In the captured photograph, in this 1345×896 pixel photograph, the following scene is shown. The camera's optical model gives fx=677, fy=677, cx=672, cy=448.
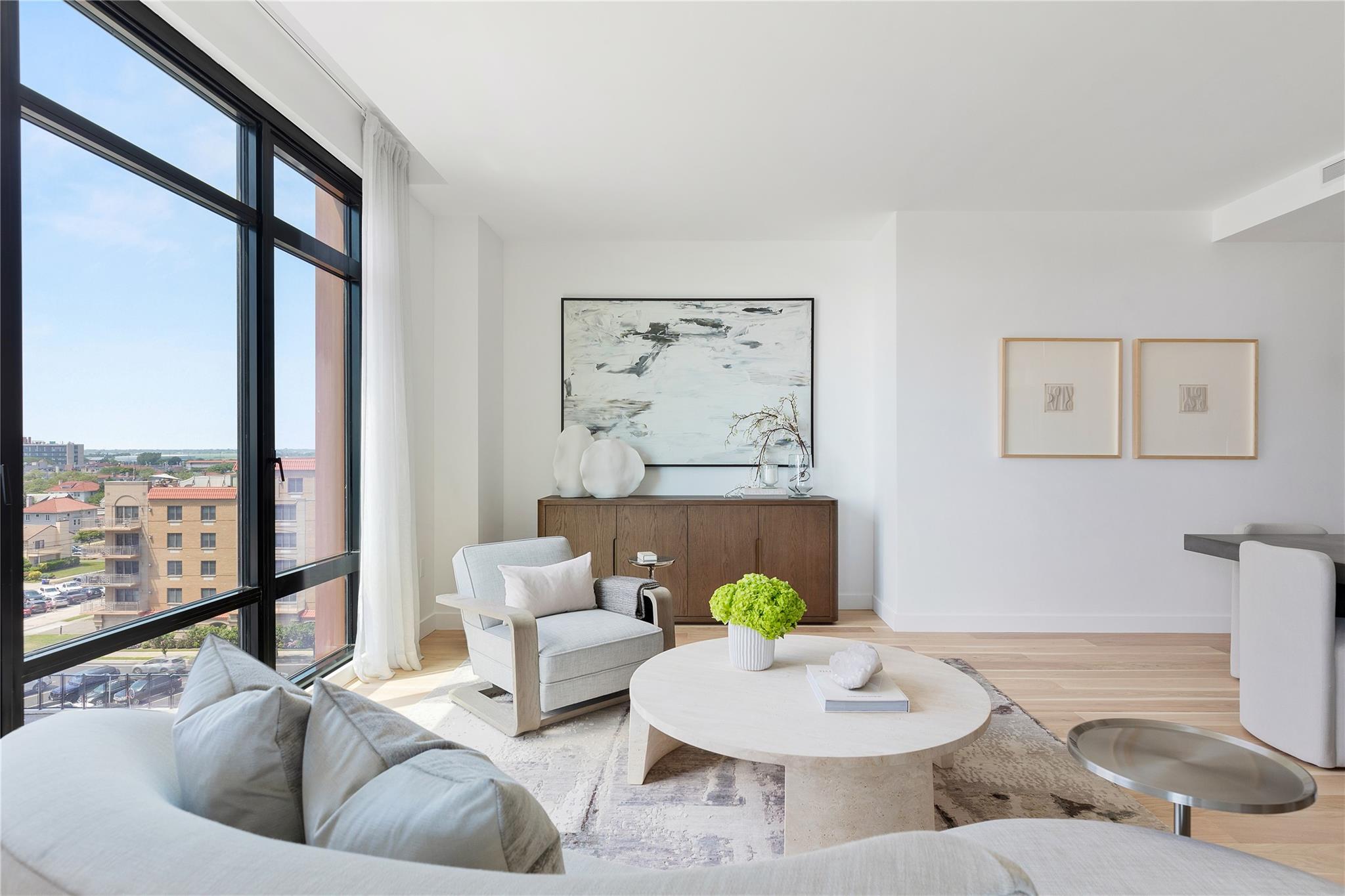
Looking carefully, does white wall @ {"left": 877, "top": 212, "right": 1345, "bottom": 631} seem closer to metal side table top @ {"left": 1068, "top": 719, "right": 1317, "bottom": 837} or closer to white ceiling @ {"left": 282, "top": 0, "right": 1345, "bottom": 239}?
white ceiling @ {"left": 282, "top": 0, "right": 1345, "bottom": 239}

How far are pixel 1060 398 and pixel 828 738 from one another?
11.6 feet

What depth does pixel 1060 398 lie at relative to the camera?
441 centimetres

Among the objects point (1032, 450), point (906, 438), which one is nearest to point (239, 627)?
point (906, 438)

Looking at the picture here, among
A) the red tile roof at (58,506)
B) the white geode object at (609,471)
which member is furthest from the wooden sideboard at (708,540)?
the red tile roof at (58,506)

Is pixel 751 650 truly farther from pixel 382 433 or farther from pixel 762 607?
pixel 382 433

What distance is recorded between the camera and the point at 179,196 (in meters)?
2.46

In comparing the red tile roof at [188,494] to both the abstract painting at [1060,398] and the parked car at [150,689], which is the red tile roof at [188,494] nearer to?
the parked car at [150,689]

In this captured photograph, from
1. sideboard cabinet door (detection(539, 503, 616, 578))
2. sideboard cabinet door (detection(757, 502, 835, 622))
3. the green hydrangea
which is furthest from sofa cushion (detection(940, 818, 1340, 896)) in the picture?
sideboard cabinet door (detection(539, 503, 616, 578))

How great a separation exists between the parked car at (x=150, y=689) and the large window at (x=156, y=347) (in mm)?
19

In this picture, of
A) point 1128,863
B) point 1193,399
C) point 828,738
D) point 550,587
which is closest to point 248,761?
point 828,738

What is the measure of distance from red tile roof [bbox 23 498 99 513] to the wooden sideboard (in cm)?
267

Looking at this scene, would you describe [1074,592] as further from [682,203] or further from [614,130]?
[614,130]

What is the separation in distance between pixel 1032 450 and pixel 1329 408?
1.97m

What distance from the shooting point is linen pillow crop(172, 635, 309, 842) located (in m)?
0.88
